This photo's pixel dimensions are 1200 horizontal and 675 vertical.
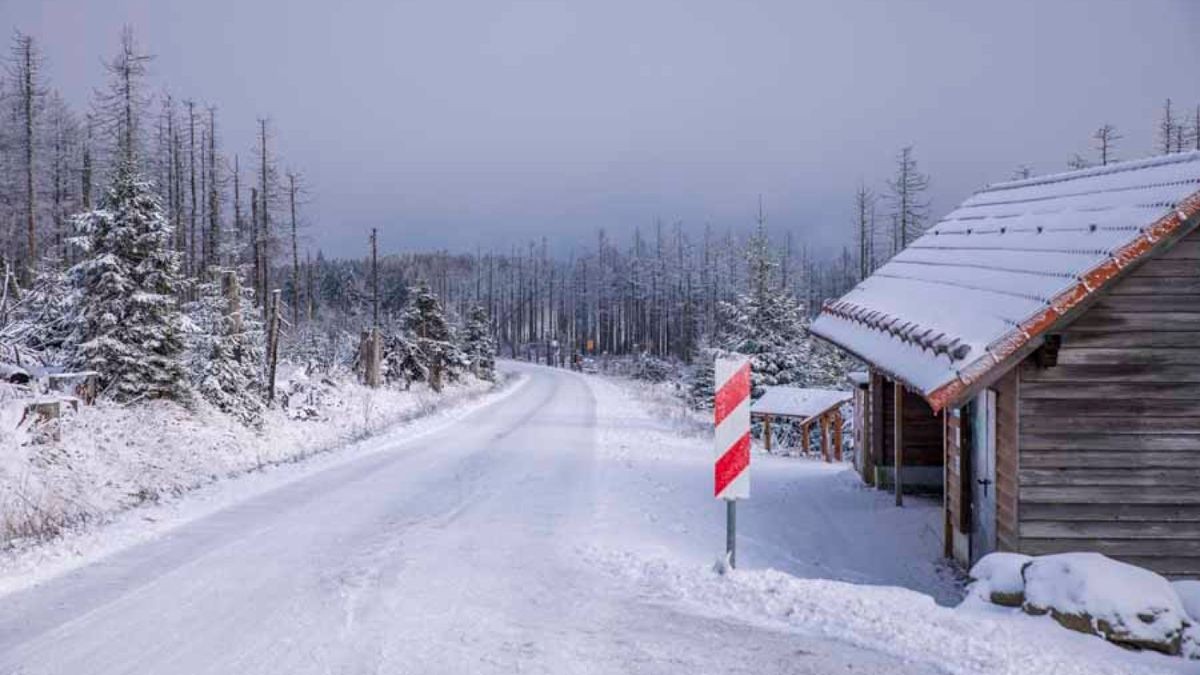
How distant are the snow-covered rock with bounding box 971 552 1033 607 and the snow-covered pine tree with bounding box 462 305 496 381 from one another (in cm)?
5021

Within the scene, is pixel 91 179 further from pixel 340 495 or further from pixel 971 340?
pixel 971 340

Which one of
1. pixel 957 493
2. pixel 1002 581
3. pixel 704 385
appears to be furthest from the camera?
pixel 704 385

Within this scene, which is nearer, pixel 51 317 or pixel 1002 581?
pixel 1002 581

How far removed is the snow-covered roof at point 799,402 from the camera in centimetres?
2539

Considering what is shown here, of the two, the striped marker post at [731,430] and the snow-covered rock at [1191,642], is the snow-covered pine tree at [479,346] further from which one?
the snow-covered rock at [1191,642]

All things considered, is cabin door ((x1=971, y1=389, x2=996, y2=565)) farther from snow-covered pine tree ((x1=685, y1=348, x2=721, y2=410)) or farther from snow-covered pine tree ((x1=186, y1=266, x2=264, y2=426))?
snow-covered pine tree ((x1=685, y1=348, x2=721, y2=410))

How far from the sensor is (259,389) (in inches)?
942

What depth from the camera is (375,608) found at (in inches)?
235

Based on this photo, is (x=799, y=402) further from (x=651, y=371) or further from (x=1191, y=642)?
(x=651, y=371)

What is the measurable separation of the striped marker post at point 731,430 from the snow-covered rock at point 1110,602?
2171 millimetres

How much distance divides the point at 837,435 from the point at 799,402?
156cm

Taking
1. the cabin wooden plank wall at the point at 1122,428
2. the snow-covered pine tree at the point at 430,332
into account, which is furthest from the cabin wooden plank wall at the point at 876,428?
the snow-covered pine tree at the point at 430,332

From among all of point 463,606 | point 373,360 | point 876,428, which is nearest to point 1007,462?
point 463,606

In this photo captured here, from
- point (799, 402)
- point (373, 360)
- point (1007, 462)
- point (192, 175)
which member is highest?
point (192, 175)
